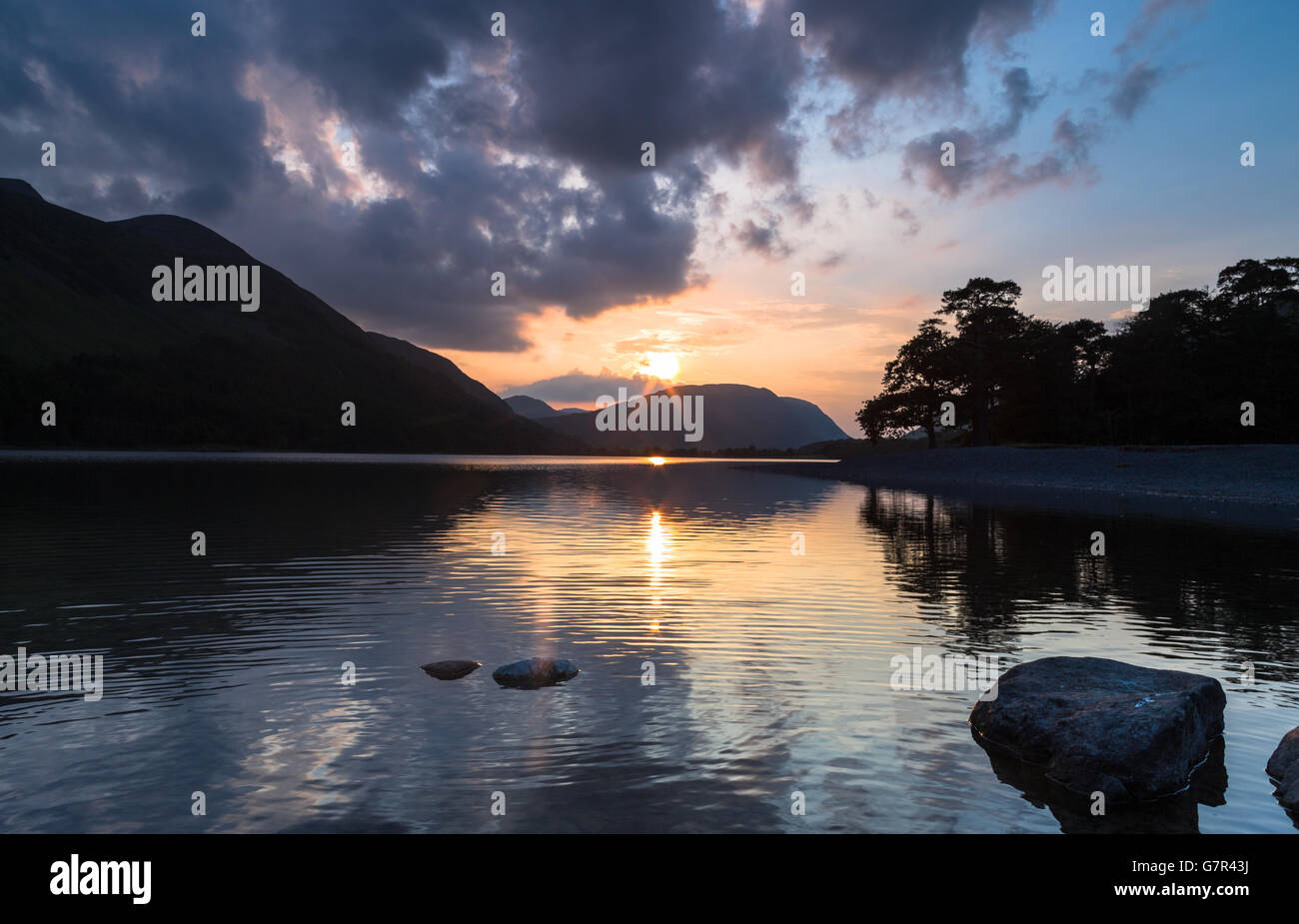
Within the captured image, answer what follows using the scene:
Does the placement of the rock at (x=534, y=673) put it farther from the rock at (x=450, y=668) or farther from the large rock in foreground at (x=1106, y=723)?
the large rock in foreground at (x=1106, y=723)

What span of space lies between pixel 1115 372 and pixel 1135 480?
39.2 meters

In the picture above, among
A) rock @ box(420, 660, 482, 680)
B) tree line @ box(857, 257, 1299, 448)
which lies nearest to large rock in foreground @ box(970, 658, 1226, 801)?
rock @ box(420, 660, 482, 680)

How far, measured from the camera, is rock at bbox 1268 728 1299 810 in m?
8.73

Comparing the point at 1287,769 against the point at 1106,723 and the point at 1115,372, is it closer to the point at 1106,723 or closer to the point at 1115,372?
the point at 1106,723

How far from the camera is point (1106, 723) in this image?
31.8 ft

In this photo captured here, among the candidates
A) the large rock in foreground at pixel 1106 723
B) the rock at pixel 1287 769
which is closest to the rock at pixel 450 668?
the large rock in foreground at pixel 1106 723

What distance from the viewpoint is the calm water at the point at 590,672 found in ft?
28.3

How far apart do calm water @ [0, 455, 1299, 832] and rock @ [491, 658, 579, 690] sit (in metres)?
0.43

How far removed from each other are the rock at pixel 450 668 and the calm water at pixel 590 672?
0.38m

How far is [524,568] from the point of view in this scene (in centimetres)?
2602
